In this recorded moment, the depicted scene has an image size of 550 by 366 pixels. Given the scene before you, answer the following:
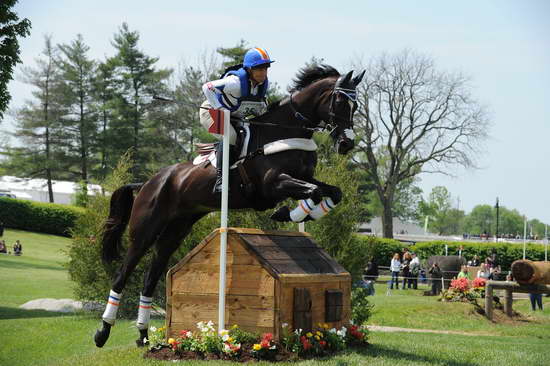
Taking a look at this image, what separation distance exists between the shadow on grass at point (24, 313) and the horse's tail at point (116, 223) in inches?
295

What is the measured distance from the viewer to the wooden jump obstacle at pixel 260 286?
6035 mm

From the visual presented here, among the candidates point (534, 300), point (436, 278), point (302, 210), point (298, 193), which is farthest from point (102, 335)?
point (436, 278)

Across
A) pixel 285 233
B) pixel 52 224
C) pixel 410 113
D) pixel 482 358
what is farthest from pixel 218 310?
pixel 410 113

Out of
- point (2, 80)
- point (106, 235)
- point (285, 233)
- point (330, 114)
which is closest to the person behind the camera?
point (330, 114)

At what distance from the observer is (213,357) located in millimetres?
6039

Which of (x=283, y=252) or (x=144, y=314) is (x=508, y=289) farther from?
(x=144, y=314)

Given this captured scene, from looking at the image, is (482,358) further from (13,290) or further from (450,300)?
(13,290)

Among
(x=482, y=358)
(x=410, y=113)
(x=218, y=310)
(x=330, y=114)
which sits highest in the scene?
(x=410, y=113)

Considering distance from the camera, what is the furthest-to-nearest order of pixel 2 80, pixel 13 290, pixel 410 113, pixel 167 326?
pixel 410 113 → pixel 13 290 → pixel 2 80 → pixel 167 326

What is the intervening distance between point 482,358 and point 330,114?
3300 millimetres

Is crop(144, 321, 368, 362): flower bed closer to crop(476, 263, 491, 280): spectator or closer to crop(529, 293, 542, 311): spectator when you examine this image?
crop(529, 293, 542, 311): spectator

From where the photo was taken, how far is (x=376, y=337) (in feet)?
32.2

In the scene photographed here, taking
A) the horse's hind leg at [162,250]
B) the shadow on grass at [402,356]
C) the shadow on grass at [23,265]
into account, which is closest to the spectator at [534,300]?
the shadow on grass at [402,356]

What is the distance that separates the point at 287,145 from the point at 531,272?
10.4m
